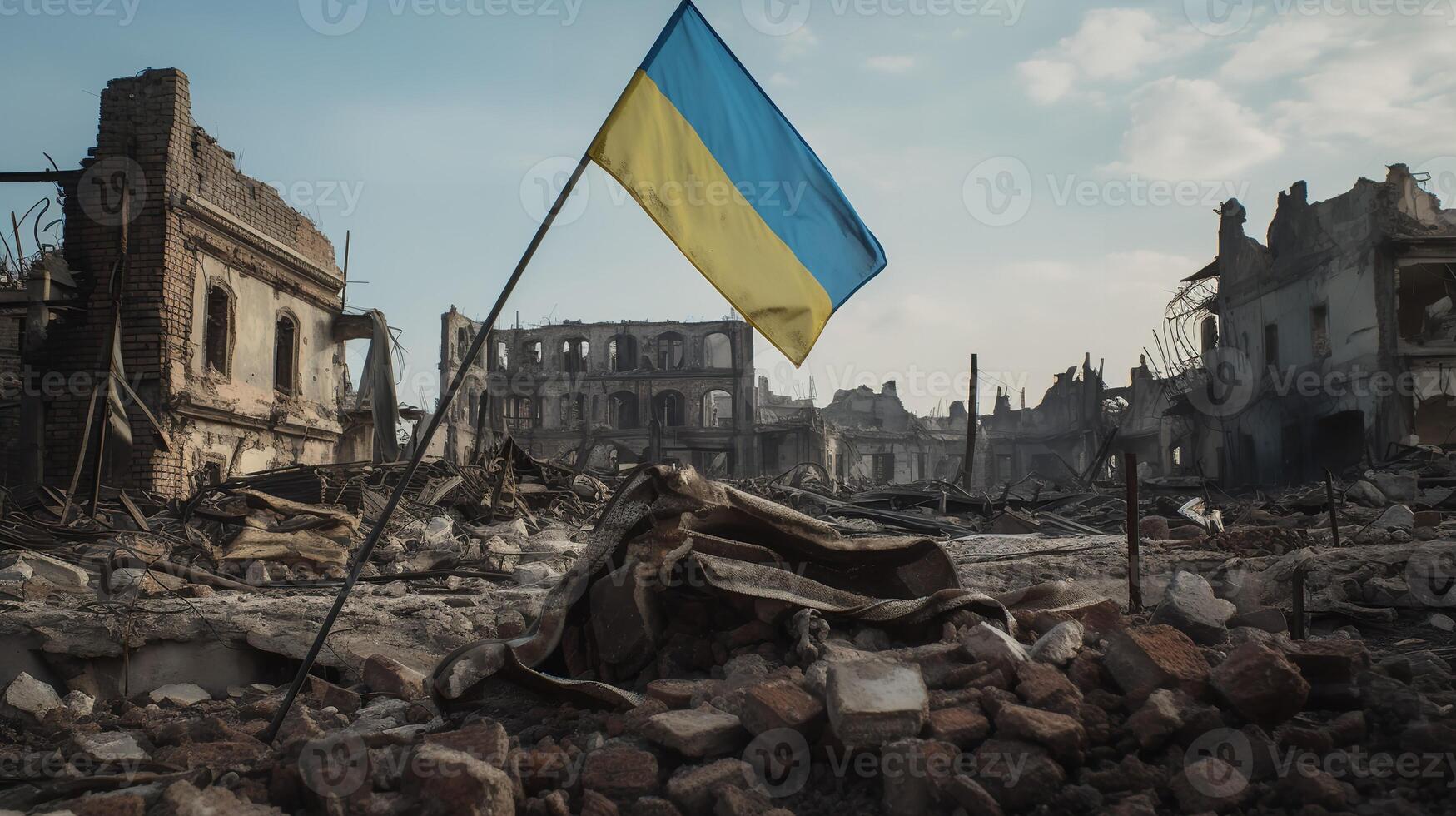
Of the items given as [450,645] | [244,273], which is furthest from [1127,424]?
[450,645]

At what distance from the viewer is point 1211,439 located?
90.0 feet

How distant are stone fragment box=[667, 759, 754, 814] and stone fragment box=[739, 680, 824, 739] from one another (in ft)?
0.57

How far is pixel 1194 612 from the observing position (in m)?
3.96

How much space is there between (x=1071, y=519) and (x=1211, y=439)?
17.3 meters

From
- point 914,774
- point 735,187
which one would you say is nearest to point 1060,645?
point 914,774

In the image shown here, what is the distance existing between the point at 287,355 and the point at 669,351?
3350 cm

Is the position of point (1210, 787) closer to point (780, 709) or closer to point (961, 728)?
point (961, 728)

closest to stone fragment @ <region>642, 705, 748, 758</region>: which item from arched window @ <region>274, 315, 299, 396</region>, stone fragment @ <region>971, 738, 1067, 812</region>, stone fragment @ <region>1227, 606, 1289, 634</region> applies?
stone fragment @ <region>971, 738, 1067, 812</region>

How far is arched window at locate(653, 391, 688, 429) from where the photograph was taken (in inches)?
1901

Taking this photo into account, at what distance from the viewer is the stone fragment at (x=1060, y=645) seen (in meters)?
3.26

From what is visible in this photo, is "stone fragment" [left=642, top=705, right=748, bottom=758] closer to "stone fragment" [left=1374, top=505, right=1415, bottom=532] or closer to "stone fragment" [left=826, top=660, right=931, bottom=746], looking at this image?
"stone fragment" [left=826, top=660, right=931, bottom=746]

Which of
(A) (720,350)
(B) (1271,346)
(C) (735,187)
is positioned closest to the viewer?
(C) (735,187)

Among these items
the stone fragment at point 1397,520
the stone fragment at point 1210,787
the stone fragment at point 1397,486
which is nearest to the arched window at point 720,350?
the stone fragment at point 1397,486

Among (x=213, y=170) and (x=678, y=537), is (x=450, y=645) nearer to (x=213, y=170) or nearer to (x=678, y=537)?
(x=678, y=537)
